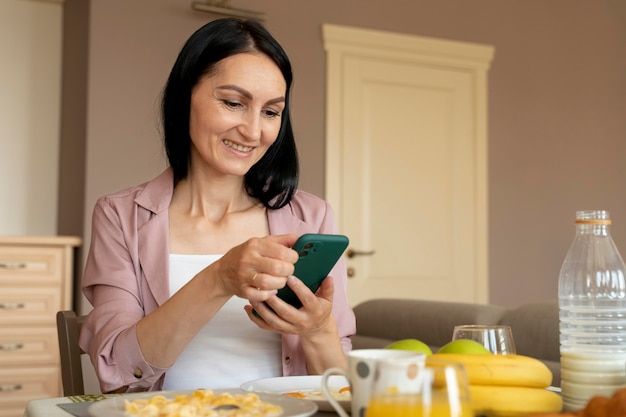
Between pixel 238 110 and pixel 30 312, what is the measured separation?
8.65ft

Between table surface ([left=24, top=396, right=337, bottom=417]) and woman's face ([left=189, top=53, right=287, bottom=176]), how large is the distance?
0.59m

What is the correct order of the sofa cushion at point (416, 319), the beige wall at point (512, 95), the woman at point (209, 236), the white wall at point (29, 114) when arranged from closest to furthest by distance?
the woman at point (209, 236)
the sofa cushion at point (416, 319)
the beige wall at point (512, 95)
the white wall at point (29, 114)

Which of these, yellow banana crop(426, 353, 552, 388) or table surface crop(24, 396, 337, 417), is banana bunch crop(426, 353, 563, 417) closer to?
yellow banana crop(426, 353, 552, 388)

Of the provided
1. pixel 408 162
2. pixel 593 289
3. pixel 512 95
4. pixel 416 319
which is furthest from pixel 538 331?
pixel 512 95

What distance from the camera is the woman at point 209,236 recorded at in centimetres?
134

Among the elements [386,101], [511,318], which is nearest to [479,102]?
[386,101]

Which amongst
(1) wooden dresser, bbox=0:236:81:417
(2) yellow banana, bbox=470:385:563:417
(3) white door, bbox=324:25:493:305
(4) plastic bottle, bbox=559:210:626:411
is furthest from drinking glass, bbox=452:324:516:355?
(3) white door, bbox=324:25:493:305

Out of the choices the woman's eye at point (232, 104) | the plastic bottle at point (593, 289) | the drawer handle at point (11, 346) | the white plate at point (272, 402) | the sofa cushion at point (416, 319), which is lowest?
the drawer handle at point (11, 346)

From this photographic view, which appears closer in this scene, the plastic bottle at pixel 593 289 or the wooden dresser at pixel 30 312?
the plastic bottle at pixel 593 289

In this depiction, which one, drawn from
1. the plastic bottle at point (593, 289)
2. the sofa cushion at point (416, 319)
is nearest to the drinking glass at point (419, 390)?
the plastic bottle at point (593, 289)

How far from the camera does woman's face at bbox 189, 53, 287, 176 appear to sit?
1.51 m

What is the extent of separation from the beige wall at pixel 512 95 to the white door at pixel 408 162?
0.10 m

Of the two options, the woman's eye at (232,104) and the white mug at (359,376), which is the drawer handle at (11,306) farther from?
the white mug at (359,376)

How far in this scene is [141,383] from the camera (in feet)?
4.56
